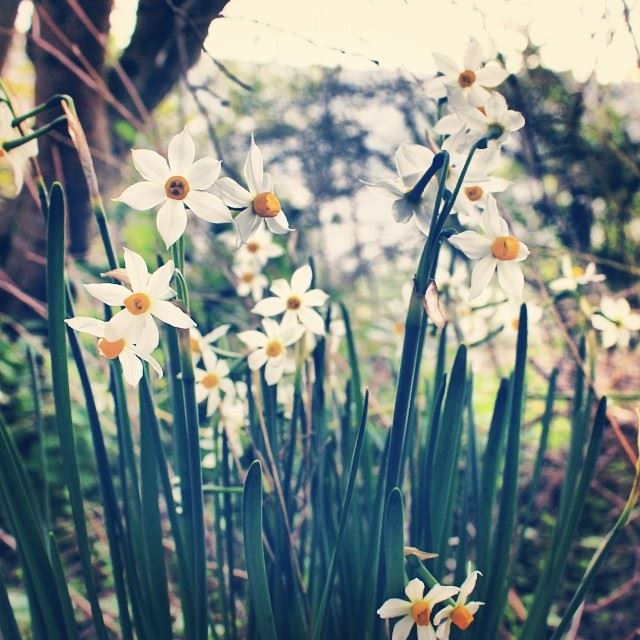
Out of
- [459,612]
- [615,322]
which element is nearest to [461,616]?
[459,612]

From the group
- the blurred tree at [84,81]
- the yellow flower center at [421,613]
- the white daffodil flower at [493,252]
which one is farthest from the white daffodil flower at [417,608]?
the blurred tree at [84,81]

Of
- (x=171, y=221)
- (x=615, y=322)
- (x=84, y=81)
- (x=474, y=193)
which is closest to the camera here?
(x=171, y=221)

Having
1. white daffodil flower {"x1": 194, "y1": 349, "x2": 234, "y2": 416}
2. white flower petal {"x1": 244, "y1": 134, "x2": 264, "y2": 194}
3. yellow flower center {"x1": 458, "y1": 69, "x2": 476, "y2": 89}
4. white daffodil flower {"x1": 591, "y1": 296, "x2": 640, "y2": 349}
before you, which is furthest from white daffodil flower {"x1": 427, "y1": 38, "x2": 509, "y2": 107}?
white daffodil flower {"x1": 591, "y1": 296, "x2": 640, "y2": 349}

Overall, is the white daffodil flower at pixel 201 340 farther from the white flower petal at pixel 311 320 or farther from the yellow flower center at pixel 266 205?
the yellow flower center at pixel 266 205

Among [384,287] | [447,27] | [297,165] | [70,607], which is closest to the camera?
[70,607]

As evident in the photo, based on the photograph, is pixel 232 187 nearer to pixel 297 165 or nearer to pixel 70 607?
pixel 70 607

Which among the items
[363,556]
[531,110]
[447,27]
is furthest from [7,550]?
[531,110]

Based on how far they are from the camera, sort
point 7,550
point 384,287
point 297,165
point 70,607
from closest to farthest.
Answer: point 70,607 → point 7,550 → point 297,165 → point 384,287

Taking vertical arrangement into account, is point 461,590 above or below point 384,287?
below

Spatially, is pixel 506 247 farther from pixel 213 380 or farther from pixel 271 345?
pixel 213 380
